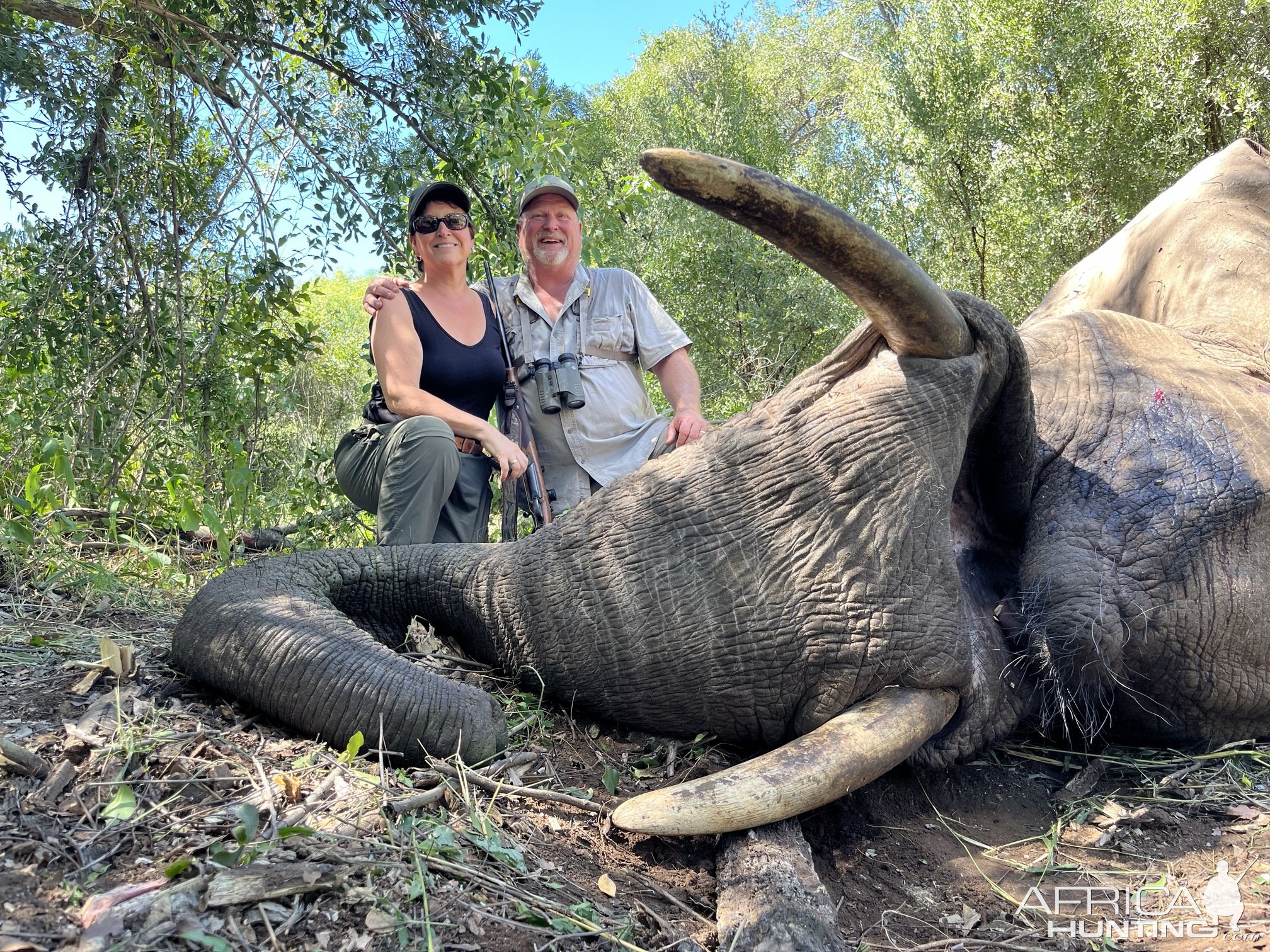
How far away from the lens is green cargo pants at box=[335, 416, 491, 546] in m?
4.52

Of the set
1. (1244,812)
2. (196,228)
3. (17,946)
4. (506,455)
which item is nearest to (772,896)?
(17,946)

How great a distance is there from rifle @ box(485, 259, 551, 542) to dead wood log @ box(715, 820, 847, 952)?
2.72 meters

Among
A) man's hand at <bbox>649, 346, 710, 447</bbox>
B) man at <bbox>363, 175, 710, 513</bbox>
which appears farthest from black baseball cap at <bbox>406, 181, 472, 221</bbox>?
man's hand at <bbox>649, 346, 710, 447</bbox>

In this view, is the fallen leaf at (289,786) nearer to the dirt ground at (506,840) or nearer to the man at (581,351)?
the dirt ground at (506,840)

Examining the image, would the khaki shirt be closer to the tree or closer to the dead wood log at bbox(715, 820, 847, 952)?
the tree

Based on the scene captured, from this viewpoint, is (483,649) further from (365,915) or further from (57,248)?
(57,248)

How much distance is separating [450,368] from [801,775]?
3064 mm

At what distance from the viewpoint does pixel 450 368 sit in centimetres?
509

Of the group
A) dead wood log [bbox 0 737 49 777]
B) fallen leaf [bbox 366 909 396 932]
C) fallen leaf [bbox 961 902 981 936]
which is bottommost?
fallen leaf [bbox 961 902 981 936]

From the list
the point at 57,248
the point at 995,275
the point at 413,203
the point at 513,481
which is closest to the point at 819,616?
the point at 513,481

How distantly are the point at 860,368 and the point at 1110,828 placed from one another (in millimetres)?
1503

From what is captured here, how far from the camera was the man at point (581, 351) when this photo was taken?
17.7 ft

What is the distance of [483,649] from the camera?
11.0 feet

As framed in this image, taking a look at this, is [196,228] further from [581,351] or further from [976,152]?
[976,152]
